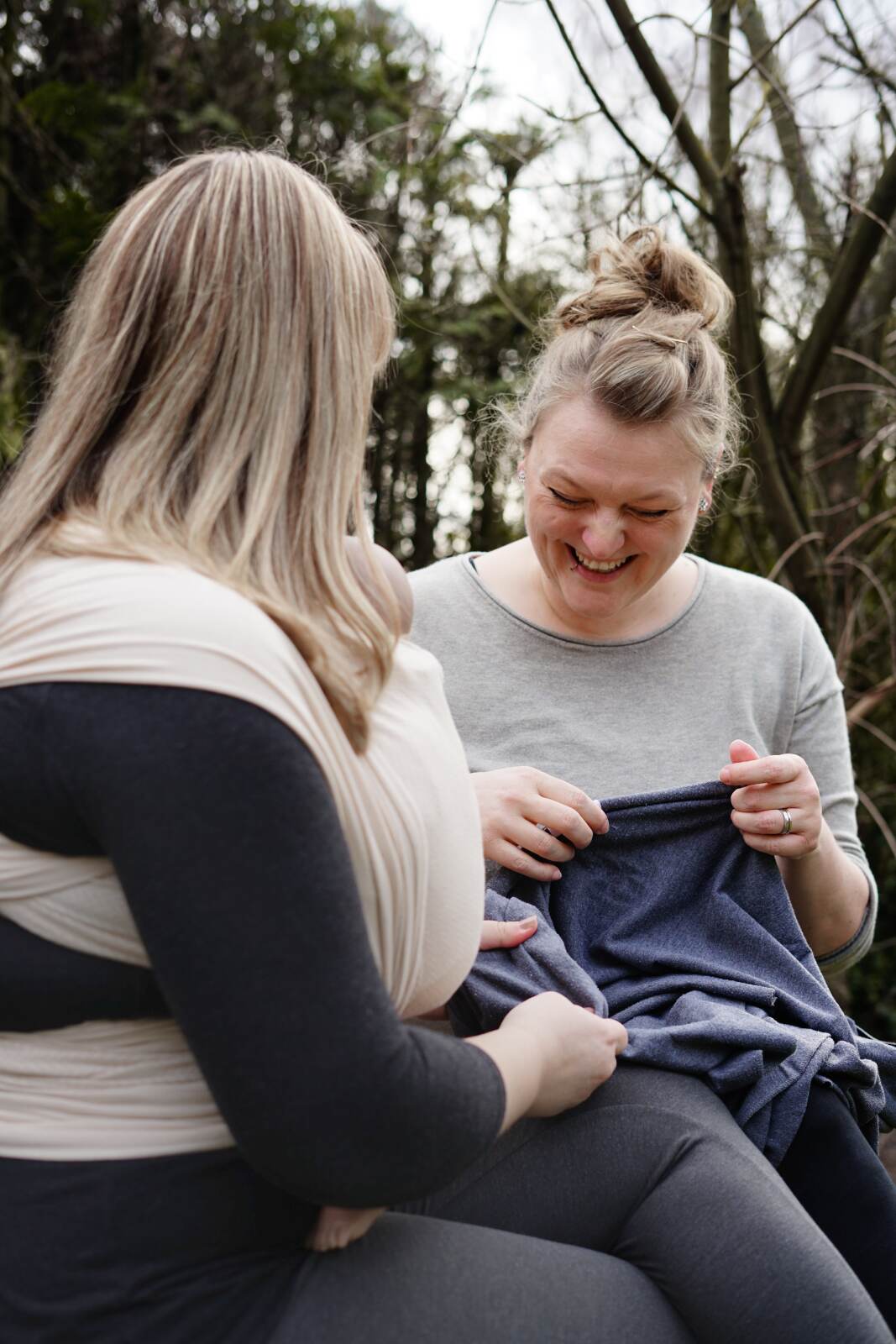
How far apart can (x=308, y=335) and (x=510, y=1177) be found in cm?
98

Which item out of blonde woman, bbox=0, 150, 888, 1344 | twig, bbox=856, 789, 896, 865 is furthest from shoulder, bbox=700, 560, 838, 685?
blonde woman, bbox=0, 150, 888, 1344

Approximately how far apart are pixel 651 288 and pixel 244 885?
1493 mm

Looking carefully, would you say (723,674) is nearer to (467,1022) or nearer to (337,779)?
(467,1022)

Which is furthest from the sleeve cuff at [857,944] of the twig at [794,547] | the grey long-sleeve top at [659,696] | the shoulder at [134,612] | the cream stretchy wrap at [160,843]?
the shoulder at [134,612]

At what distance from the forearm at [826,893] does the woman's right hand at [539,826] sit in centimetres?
35

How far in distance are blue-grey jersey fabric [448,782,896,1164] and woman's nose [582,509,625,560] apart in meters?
0.43

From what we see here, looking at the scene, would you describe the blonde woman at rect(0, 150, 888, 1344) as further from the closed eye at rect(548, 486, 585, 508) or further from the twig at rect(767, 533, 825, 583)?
the twig at rect(767, 533, 825, 583)

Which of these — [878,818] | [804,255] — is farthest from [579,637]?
[804,255]

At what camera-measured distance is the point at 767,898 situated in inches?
69.0

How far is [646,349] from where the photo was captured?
1978mm

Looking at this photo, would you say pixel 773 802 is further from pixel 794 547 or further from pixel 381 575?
pixel 794 547

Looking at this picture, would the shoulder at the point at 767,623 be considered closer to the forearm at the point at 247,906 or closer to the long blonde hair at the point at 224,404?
the long blonde hair at the point at 224,404

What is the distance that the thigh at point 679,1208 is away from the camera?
125 centimetres

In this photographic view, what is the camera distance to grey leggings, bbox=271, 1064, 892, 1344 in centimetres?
113
